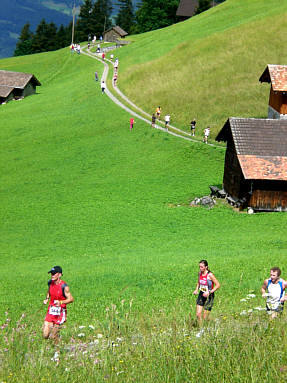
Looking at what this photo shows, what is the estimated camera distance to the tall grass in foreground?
836 cm

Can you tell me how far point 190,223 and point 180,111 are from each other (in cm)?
3296

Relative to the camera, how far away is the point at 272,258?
20656 millimetres

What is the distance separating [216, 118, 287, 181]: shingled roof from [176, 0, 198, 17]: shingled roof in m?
96.5

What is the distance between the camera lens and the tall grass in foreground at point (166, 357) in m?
8.36

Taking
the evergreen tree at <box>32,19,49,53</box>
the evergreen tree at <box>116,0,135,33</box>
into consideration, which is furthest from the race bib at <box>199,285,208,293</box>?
the evergreen tree at <box>32,19,49,53</box>

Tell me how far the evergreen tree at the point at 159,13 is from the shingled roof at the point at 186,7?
2673 millimetres

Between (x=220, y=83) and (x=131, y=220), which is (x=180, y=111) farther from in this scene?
(x=131, y=220)

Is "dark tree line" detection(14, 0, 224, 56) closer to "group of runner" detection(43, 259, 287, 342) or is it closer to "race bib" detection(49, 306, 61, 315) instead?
"group of runner" detection(43, 259, 287, 342)

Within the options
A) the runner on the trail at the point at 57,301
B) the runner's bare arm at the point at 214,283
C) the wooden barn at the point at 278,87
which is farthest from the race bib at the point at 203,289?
the wooden barn at the point at 278,87

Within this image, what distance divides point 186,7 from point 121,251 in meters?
112

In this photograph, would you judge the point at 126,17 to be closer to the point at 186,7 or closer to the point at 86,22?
the point at 86,22

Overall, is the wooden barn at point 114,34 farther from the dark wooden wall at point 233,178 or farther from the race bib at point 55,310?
the race bib at point 55,310

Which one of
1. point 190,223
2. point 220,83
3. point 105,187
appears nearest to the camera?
point 190,223

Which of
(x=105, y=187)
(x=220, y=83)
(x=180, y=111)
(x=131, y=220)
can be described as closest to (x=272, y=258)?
(x=131, y=220)
